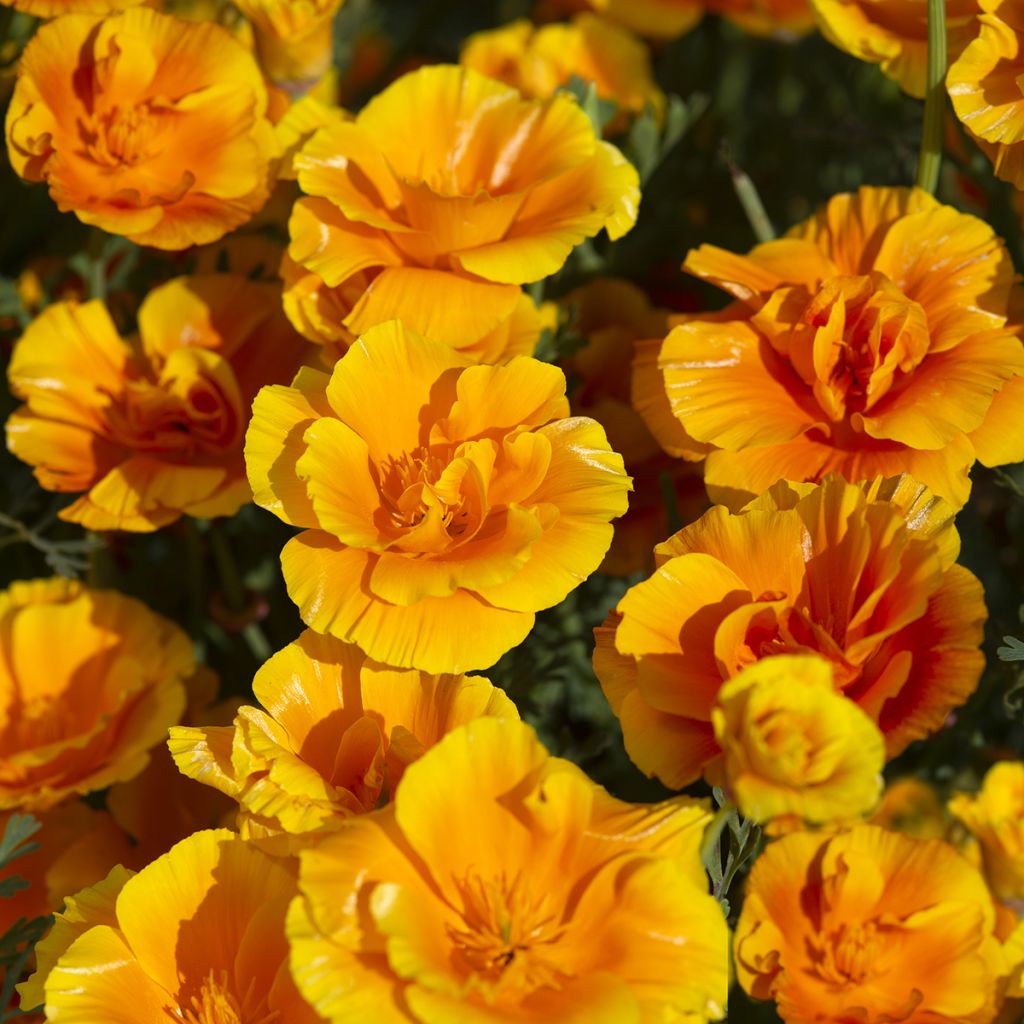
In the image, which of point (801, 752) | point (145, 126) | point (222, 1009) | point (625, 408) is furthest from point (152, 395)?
point (801, 752)

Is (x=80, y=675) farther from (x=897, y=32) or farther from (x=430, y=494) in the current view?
(x=897, y=32)

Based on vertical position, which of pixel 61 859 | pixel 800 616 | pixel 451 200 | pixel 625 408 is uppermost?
pixel 451 200

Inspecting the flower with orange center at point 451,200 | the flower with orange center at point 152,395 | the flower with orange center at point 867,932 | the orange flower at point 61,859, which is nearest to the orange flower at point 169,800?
the orange flower at point 61,859

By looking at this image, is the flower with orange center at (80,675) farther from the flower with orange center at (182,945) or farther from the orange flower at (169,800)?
the flower with orange center at (182,945)

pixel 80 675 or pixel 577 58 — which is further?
pixel 577 58

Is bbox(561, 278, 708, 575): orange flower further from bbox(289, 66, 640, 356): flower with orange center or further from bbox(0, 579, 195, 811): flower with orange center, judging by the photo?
bbox(0, 579, 195, 811): flower with orange center

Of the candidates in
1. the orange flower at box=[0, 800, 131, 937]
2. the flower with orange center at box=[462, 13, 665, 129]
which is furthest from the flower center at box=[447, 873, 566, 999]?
the flower with orange center at box=[462, 13, 665, 129]

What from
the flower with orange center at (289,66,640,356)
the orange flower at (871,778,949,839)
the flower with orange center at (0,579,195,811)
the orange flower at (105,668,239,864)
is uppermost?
the flower with orange center at (289,66,640,356)
